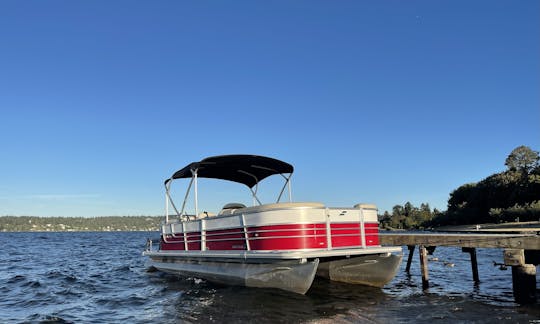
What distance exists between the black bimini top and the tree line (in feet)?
131

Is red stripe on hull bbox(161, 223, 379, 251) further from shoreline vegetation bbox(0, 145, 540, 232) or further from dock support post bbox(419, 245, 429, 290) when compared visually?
shoreline vegetation bbox(0, 145, 540, 232)

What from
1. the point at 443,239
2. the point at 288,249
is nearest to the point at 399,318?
the point at 288,249

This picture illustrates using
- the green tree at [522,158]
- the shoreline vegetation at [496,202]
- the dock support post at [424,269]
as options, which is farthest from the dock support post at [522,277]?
the green tree at [522,158]

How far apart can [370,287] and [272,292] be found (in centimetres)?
333

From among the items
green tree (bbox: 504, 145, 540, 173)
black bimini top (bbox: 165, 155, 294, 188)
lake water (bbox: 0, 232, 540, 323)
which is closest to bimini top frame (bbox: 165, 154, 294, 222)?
black bimini top (bbox: 165, 155, 294, 188)

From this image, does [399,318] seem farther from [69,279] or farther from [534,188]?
[534,188]

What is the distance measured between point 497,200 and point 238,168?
63.7 m

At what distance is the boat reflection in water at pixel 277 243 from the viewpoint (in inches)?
407

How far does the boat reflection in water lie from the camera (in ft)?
33.9

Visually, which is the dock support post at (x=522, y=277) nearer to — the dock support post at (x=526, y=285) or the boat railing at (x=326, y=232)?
the dock support post at (x=526, y=285)

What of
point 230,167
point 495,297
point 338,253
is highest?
point 230,167

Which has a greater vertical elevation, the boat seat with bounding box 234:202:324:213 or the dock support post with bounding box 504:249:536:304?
the boat seat with bounding box 234:202:324:213

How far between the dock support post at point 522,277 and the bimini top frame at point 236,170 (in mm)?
7042

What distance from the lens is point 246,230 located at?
36.4ft
